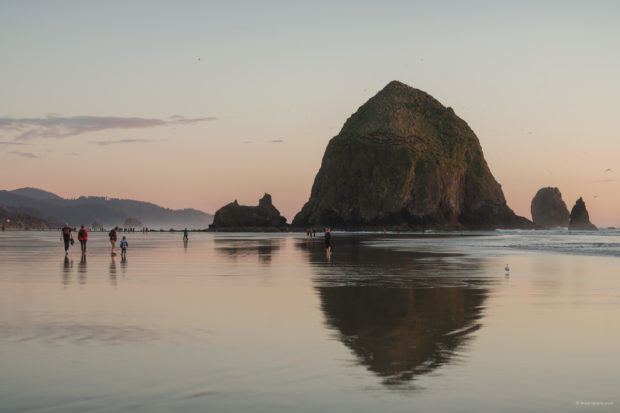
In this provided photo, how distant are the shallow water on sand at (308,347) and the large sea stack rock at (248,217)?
16865 cm

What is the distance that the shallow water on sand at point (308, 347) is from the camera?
733cm

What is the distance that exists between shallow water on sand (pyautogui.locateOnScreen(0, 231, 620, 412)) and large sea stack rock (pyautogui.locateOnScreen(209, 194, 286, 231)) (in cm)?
16865

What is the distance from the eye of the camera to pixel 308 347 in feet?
34.3

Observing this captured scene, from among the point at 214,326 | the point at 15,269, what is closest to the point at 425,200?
the point at 15,269

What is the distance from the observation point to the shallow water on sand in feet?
24.0

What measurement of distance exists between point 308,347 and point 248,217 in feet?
598

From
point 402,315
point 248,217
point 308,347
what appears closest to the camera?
point 308,347

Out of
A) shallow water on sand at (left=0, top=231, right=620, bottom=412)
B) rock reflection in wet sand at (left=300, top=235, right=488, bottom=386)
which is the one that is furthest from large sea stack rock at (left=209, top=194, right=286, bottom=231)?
shallow water on sand at (left=0, top=231, right=620, bottom=412)

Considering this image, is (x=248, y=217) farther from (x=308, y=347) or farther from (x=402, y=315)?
(x=308, y=347)

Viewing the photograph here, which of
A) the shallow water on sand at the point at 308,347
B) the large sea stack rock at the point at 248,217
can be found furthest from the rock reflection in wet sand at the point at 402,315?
the large sea stack rock at the point at 248,217

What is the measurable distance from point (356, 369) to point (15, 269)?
23785mm

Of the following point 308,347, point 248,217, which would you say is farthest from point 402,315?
point 248,217

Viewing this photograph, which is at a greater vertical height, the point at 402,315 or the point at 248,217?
the point at 248,217

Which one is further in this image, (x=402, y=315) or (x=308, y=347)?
(x=402, y=315)
